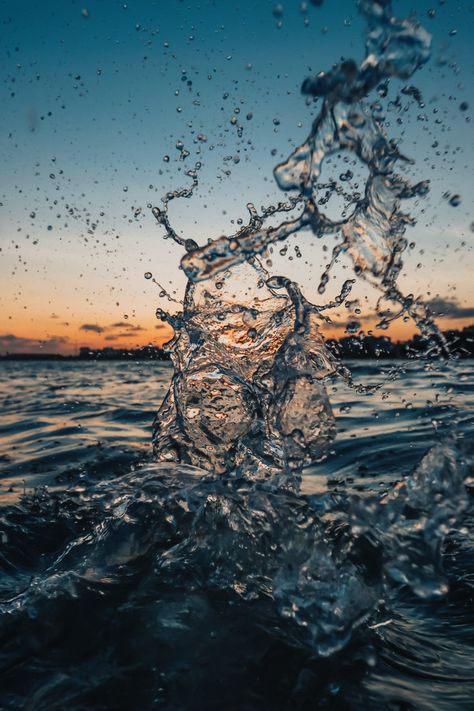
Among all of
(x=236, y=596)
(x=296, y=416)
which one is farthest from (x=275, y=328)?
(x=236, y=596)

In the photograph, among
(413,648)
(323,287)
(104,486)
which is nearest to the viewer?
(413,648)

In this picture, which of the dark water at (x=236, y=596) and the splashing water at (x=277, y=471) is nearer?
the dark water at (x=236, y=596)

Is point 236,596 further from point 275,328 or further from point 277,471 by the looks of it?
point 275,328

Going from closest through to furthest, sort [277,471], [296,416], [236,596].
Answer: [236,596] → [277,471] → [296,416]

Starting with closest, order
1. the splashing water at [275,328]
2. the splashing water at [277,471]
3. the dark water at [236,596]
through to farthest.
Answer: the dark water at [236,596] < the splashing water at [277,471] < the splashing water at [275,328]

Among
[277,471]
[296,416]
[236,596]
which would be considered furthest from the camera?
[296,416]

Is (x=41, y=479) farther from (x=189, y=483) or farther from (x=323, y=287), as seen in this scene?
(x=323, y=287)

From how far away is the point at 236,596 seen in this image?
2.63 metres

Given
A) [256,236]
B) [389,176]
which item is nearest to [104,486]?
[256,236]

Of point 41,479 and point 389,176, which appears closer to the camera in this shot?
point 389,176

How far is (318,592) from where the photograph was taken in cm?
249

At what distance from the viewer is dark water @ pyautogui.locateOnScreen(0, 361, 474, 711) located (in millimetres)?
2002

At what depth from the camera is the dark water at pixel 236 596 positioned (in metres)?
2.00

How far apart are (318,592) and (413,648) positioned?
445mm
